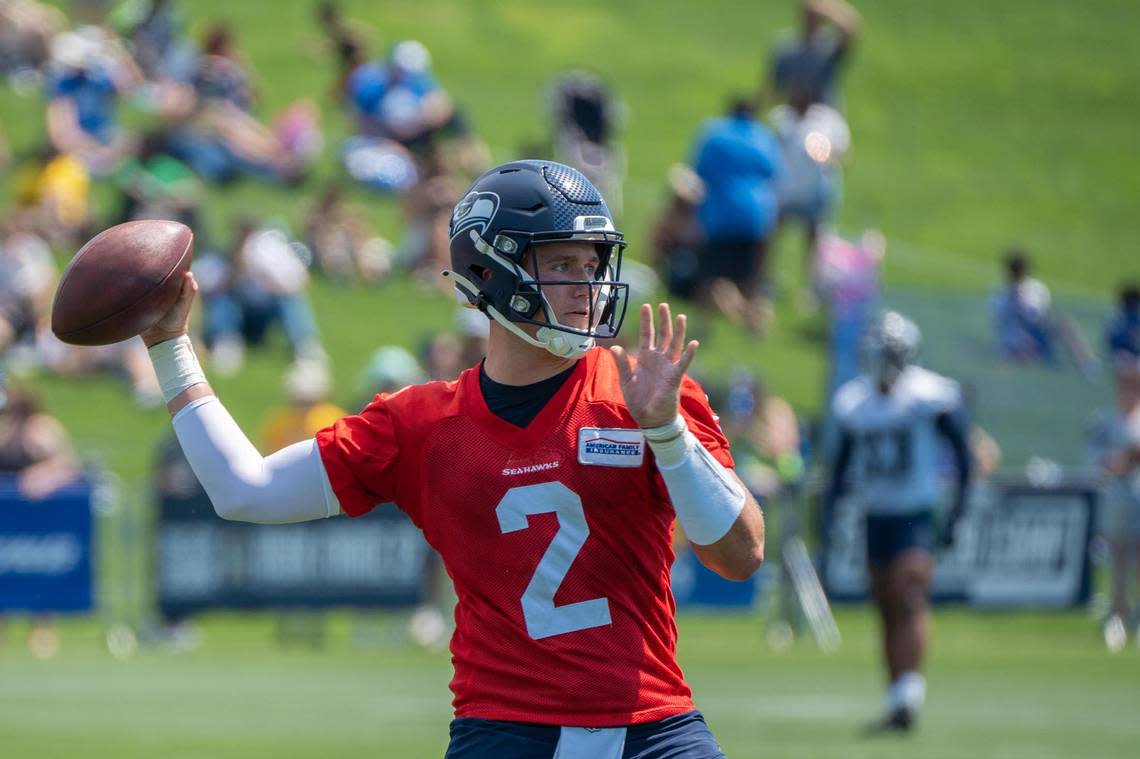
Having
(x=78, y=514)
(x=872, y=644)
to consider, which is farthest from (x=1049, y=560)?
(x=78, y=514)

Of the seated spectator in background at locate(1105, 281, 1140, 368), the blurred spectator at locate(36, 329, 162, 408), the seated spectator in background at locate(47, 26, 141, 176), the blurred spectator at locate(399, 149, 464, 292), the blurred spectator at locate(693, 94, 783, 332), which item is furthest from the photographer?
the seated spectator in background at locate(47, 26, 141, 176)

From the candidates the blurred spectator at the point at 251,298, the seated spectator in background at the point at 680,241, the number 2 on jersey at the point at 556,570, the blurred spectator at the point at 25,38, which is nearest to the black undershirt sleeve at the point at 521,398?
the number 2 on jersey at the point at 556,570

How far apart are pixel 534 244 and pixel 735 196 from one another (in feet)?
48.7

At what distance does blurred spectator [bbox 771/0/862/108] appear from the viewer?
21625 mm

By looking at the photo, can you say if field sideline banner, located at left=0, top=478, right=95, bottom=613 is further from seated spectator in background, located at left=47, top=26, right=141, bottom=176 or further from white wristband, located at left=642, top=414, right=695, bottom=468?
white wristband, located at left=642, top=414, right=695, bottom=468

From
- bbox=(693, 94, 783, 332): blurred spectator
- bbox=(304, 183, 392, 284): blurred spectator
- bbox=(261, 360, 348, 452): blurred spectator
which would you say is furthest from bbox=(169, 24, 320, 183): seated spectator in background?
bbox=(261, 360, 348, 452): blurred spectator

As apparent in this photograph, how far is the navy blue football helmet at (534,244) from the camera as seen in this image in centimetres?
425

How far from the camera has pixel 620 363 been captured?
4.01m

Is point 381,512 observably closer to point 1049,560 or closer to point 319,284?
point 1049,560

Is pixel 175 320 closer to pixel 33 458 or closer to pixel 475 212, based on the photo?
pixel 475 212

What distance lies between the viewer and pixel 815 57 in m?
21.8

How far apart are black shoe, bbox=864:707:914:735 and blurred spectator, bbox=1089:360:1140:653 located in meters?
4.92

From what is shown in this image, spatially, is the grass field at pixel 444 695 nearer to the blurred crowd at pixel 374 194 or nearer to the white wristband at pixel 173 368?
the blurred crowd at pixel 374 194

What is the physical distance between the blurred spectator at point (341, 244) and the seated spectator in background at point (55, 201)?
2.45 m
